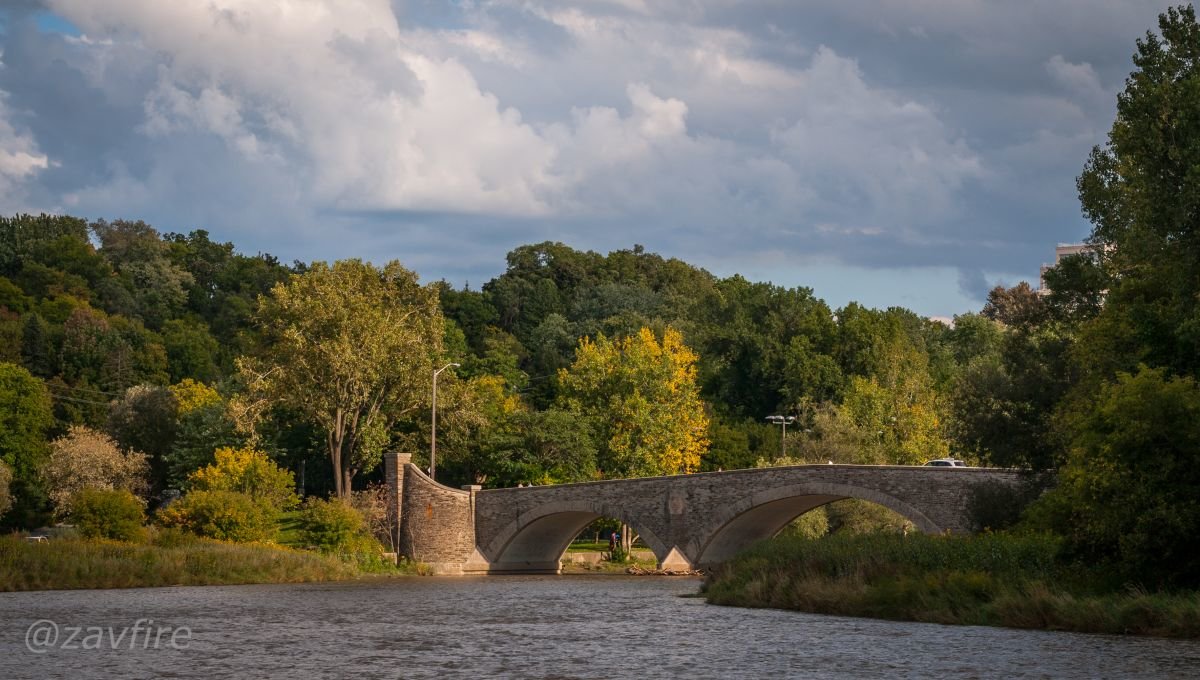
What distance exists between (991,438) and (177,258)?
10650cm

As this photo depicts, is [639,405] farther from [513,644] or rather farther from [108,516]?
[513,644]

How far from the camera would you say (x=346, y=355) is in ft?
213

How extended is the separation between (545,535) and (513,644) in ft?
132

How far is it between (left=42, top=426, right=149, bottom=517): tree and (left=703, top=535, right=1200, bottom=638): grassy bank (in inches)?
1719

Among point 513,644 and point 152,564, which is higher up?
point 152,564

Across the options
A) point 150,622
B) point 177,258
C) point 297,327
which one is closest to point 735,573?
point 150,622

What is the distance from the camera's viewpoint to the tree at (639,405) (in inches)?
2965

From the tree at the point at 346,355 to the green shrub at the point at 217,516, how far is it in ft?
26.4

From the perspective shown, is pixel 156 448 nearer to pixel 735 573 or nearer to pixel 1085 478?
pixel 735 573

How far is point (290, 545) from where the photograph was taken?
61219mm

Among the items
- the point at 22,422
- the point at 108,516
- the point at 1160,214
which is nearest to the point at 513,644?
the point at 1160,214

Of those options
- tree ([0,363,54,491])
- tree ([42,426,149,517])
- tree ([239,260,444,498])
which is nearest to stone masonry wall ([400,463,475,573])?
tree ([239,260,444,498])

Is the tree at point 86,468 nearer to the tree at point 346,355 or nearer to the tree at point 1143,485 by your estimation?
the tree at point 346,355

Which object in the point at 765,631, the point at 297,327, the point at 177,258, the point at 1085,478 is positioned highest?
the point at 177,258
